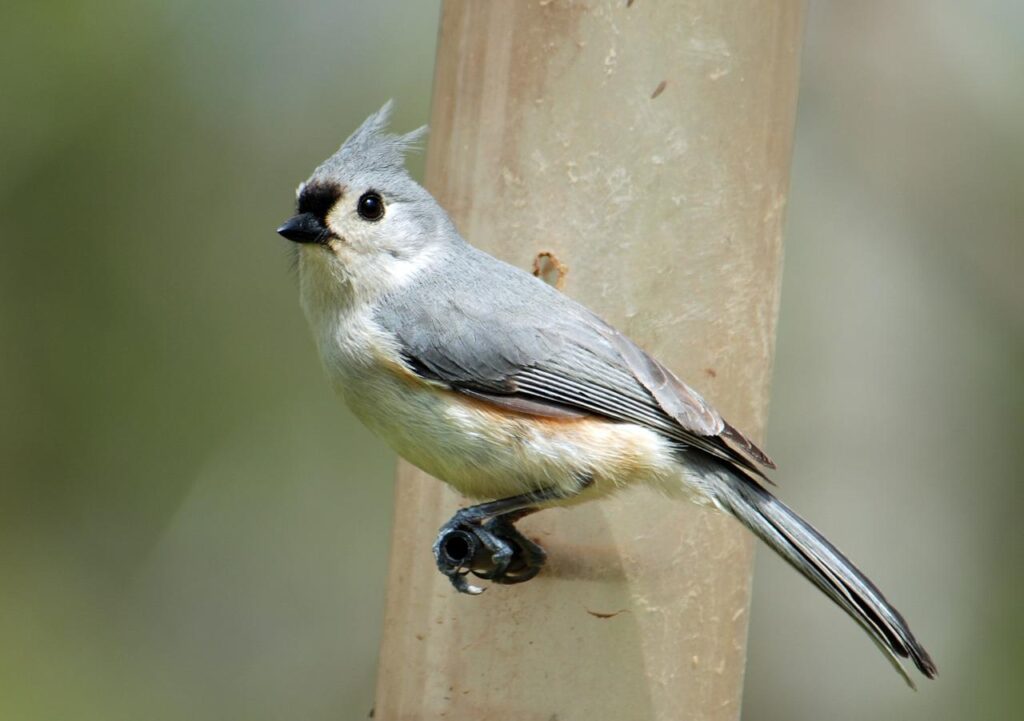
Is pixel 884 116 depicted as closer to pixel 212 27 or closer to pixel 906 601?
pixel 906 601

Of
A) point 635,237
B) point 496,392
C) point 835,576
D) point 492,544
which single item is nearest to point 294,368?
point 635,237

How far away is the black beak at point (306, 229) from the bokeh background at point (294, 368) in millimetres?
2531

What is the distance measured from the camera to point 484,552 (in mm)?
2908

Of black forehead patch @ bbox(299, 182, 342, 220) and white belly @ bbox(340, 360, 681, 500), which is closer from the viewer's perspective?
white belly @ bbox(340, 360, 681, 500)

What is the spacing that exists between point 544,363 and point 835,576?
748 mm

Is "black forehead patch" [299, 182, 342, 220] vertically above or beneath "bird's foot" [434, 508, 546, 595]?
above

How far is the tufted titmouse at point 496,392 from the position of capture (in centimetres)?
297

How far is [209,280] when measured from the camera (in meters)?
6.95

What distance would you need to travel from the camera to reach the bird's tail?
9.52 feet

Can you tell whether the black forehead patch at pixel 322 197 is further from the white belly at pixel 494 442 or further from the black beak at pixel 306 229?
the white belly at pixel 494 442

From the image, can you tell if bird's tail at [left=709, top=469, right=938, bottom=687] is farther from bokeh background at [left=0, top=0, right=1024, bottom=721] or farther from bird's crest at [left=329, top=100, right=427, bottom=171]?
bokeh background at [left=0, top=0, right=1024, bottom=721]

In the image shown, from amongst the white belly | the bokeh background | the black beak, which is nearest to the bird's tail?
the white belly

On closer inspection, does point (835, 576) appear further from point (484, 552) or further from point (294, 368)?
point (294, 368)

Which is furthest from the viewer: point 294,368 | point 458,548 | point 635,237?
point 294,368
